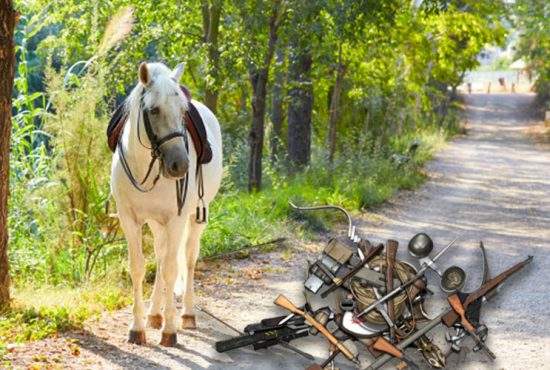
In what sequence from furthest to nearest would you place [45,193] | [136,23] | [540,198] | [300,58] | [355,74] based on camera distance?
[355,74] → [540,198] → [300,58] → [136,23] → [45,193]


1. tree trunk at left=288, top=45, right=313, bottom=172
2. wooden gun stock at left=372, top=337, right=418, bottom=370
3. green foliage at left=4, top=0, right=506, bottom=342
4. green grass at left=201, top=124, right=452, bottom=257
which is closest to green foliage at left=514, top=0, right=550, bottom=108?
green foliage at left=4, top=0, right=506, bottom=342

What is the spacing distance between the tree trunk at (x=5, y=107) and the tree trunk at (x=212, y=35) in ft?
21.2

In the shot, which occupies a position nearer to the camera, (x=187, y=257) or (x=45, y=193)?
(x=187, y=257)

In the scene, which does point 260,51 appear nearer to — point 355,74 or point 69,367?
point 355,74

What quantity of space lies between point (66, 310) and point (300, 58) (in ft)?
37.7

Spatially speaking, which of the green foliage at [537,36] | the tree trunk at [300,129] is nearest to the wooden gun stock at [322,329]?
the tree trunk at [300,129]

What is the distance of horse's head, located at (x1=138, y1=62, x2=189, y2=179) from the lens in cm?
695

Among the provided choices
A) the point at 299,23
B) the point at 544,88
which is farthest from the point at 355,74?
the point at 544,88

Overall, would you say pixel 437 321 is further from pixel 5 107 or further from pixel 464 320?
pixel 5 107

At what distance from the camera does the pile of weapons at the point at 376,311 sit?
7117 millimetres

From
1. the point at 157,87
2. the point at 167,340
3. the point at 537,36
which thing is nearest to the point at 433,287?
the point at 167,340

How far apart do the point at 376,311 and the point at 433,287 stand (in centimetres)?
227

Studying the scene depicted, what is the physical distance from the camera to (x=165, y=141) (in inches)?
276

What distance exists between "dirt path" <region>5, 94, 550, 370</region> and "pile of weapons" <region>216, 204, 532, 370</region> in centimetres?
20
